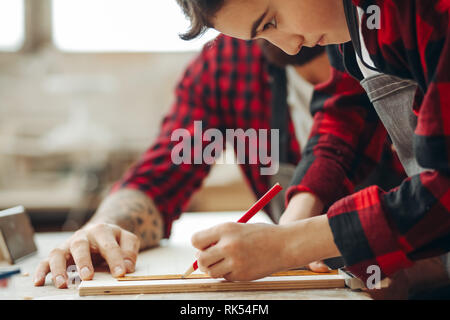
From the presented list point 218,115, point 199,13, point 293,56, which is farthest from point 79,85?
point 199,13

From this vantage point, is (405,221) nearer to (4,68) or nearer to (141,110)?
(141,110)

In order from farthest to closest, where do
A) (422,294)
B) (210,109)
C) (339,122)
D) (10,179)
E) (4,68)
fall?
(4,68)
(10,179)
(210,109)
(339,122)
(422,294)

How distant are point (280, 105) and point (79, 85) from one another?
255cm

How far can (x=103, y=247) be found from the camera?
2.05 feet

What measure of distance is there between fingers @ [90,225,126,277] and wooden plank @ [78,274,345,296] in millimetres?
56

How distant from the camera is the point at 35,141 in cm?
349

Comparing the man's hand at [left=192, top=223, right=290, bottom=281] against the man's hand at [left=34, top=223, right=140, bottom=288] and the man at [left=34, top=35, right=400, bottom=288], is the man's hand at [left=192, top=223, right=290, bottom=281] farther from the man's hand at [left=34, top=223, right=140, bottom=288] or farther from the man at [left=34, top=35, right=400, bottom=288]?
the man at [left=34, top=35, right=400, bottom=288]

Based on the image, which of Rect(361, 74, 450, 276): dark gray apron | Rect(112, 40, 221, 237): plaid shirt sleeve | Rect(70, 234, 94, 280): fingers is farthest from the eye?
Rect(112, 40, 221, 237): plaid shirt sleeve

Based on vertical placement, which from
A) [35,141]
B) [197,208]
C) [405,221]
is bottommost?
[197,208]

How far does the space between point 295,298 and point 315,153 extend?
323 mm

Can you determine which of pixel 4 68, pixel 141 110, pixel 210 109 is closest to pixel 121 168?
pixel 141 110

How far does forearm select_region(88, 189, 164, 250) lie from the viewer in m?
0.79

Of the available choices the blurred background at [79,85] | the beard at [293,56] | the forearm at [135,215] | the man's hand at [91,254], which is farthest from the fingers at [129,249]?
the blurred background at [79,85]

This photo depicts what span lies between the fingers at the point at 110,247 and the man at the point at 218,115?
0.10 m
